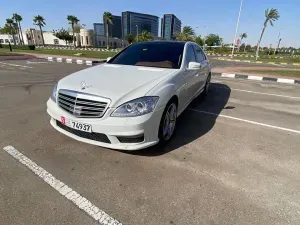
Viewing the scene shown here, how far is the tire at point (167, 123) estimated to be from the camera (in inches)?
117

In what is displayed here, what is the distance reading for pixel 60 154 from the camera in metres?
2.98

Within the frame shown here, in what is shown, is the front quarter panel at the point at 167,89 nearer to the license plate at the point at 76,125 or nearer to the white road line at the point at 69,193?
the license plate at the point at 76,125

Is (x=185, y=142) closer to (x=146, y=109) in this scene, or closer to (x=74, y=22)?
(x=146, y=109)

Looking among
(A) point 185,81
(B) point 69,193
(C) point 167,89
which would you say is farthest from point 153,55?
(B) point 69,193

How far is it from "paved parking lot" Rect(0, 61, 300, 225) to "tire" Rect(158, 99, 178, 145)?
6.3 inches

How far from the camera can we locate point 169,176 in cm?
258

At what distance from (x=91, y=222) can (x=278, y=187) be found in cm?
219

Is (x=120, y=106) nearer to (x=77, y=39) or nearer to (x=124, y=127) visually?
(x=124, y=127)

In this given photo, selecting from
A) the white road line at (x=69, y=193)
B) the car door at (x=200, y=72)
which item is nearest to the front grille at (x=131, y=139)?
the white road line at (x=69, y=193)

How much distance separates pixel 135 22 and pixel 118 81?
131m

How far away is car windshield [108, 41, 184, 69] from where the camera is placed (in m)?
3.83

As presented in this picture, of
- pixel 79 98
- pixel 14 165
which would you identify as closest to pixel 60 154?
pixel 14 165

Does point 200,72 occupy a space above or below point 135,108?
above

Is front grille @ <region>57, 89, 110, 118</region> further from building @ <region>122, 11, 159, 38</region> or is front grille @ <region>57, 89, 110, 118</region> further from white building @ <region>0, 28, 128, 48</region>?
building @ <region>122, 11, 159, 38</region>
